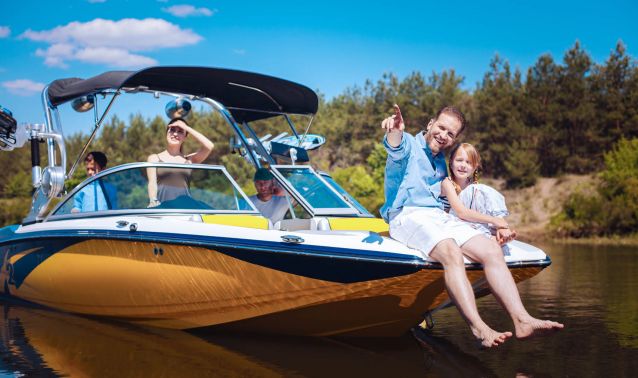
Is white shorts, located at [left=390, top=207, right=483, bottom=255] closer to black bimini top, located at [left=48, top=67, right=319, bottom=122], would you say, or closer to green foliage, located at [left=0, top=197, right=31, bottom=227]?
black bimini top, located at [left=48, top=67, right=319, bottom=122]

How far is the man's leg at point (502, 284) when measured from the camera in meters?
4.00

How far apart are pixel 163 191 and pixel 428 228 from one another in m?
2.57

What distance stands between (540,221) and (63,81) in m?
27.7

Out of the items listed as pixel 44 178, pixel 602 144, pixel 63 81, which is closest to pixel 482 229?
pixel 44 178

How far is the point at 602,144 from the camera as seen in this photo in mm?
36000

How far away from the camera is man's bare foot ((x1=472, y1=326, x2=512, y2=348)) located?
398 cm

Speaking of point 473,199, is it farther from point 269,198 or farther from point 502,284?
point 269,198

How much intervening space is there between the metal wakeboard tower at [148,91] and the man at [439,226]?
108 inches

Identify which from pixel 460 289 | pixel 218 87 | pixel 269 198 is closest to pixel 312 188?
pixel 269 198

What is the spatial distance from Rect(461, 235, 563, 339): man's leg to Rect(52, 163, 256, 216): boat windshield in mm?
2314

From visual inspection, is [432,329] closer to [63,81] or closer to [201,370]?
[201,370]

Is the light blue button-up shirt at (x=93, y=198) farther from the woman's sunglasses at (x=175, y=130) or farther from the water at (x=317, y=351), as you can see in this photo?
the water at (x=317, y=351)

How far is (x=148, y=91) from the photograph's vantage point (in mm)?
6949

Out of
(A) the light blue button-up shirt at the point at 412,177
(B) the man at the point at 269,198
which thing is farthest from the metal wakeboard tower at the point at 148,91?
(A) the light blue button-up shirt at the point at 412,177
